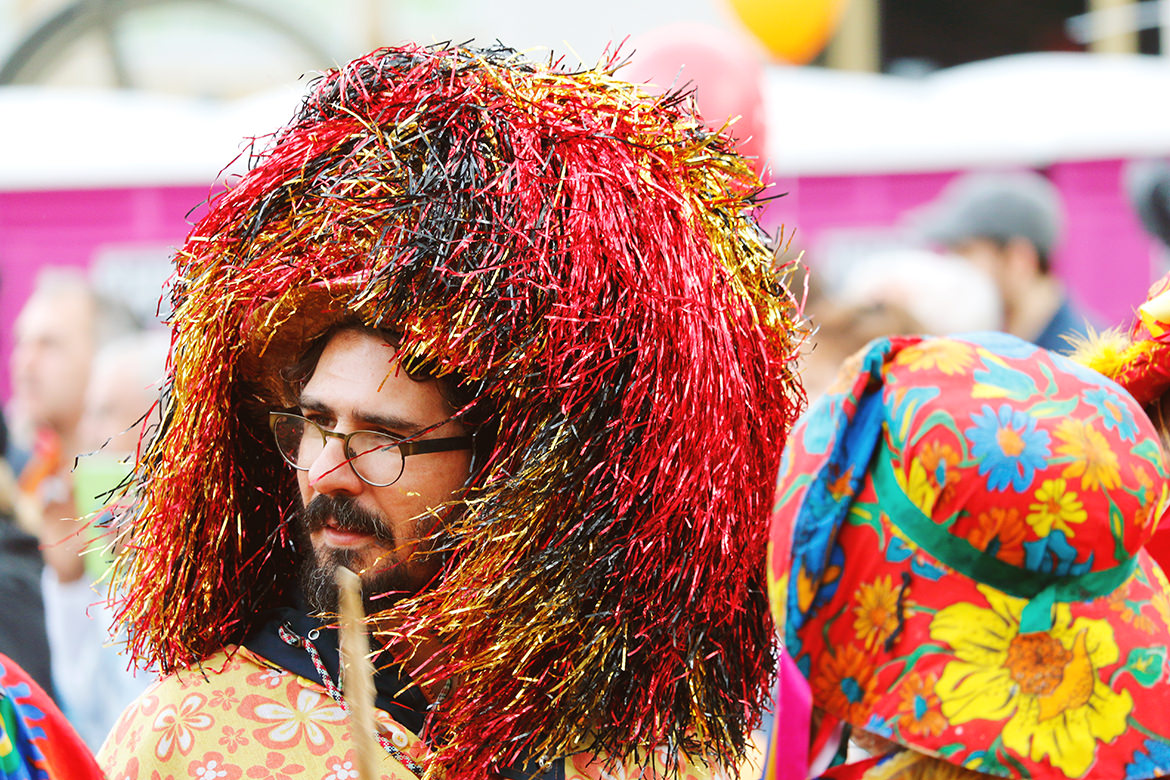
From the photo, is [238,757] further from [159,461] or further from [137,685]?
[137,685]

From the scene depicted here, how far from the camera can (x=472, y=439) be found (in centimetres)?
153

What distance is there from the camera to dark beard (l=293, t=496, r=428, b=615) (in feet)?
4.92

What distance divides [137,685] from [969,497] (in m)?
3.14

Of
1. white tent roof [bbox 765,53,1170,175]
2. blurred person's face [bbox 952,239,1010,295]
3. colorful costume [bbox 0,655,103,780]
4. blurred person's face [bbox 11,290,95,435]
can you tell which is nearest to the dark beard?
colorful costume [bbox 0,655,103,780]

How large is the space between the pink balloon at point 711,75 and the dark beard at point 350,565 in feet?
3.93

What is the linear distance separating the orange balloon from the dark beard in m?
5.34

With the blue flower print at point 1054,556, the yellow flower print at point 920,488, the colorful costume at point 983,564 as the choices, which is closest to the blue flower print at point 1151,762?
the colorful costume at point 983,564

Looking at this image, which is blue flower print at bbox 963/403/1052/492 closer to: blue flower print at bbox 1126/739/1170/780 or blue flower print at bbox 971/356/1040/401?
blue flower print at bbox 971/356/1040/401

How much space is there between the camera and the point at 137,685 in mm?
3641

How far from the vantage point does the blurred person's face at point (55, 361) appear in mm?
4684

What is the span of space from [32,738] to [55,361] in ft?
12.3

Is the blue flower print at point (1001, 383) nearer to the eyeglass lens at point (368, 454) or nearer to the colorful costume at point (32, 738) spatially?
the eyeglass lens at point (368, 454)

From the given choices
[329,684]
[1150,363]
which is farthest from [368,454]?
[1150,363]

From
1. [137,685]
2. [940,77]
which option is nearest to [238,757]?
[137,685]
